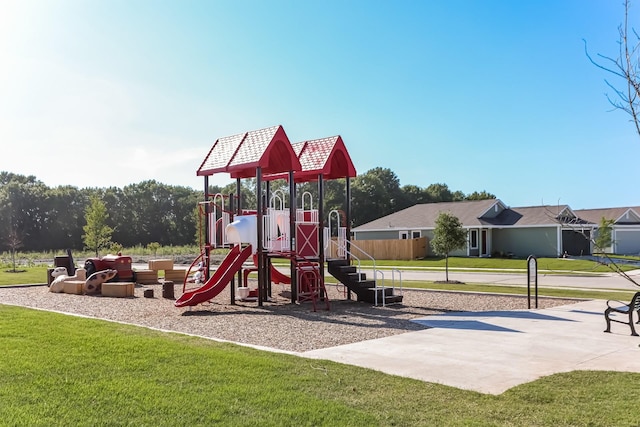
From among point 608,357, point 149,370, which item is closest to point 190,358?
point 149,370

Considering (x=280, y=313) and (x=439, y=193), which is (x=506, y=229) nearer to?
(x=280, y=313)

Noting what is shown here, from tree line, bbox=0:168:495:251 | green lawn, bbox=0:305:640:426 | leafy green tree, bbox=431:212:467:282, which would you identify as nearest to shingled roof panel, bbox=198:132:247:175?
green lawn, bbox=0:305:640:426

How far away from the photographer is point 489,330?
10.5m

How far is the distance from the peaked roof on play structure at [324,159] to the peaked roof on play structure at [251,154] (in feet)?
2.16

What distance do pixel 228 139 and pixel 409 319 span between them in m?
7.88

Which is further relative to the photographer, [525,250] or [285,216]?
[525,250]

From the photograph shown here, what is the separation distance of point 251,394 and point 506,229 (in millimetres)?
41758

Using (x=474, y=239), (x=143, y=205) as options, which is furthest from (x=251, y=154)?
(x=143, y=205)

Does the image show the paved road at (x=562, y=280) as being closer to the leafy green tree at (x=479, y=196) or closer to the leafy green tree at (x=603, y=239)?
the leafy green tree at (x=603, y=239)

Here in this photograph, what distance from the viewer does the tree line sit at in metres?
73.8

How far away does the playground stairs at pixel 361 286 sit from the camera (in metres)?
15.2

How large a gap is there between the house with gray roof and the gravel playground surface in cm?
2594

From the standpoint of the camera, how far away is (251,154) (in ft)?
50.5

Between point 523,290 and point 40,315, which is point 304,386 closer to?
point 40,315
